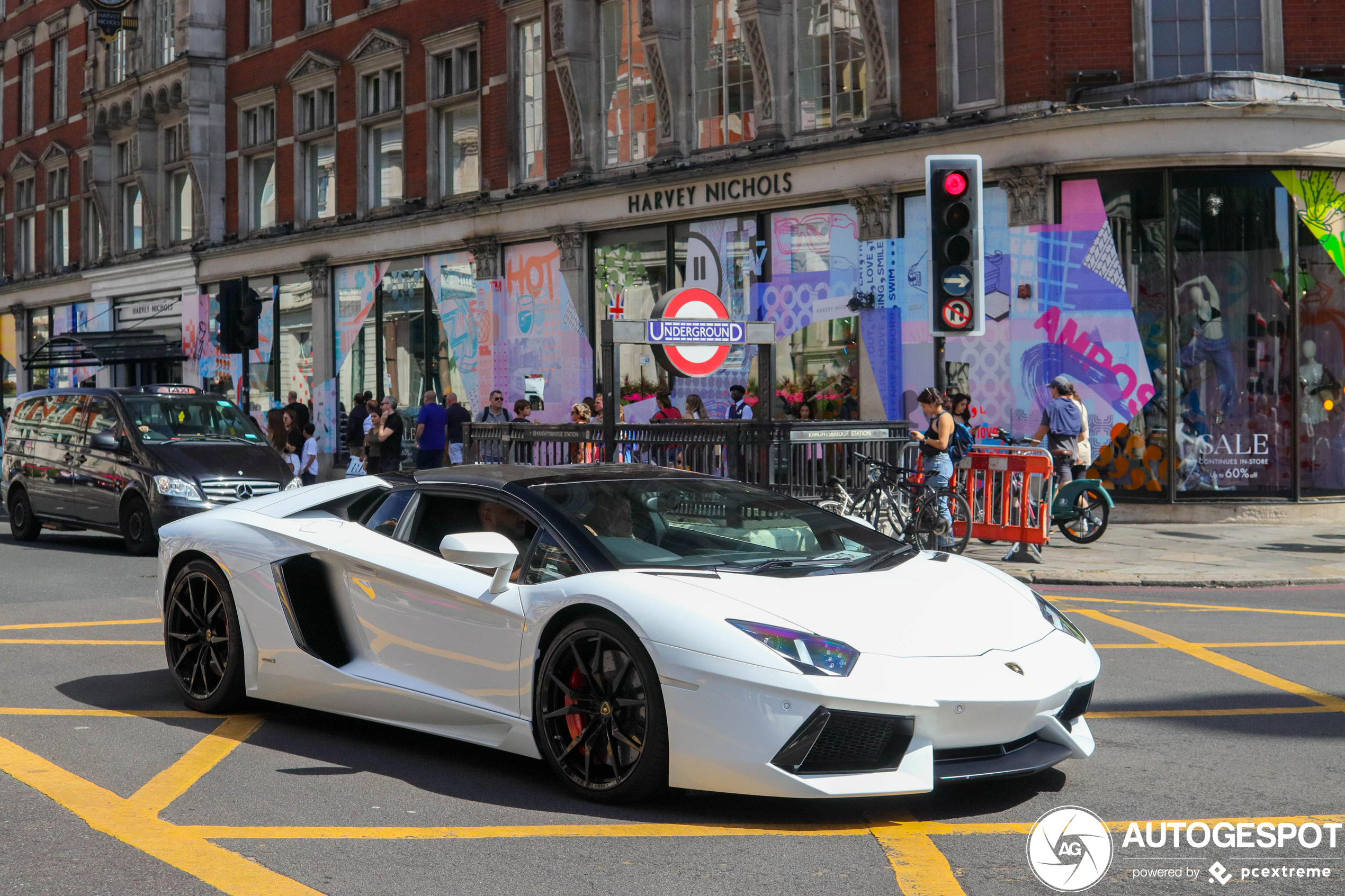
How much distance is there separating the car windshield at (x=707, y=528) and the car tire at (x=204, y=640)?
1.81 m

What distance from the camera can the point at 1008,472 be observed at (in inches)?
546

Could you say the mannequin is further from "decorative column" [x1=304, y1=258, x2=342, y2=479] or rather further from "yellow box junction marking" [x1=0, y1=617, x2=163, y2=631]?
"decorative column" [x1=304, y1=258, x2=342, y2=479]

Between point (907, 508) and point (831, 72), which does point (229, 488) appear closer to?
point (907, 508)

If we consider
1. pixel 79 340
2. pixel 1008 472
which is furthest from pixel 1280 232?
pixel 79 340

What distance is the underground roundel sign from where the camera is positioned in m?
11.3

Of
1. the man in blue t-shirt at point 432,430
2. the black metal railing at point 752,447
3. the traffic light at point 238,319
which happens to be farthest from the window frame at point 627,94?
the black metal railing at point 752,447

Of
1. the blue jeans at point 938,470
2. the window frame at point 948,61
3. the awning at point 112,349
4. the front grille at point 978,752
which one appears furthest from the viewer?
the awning at point 112,349

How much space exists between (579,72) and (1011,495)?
13.6 m

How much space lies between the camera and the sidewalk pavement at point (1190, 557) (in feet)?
40.9

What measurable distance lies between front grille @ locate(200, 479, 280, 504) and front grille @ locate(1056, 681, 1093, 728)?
10803 millimetres

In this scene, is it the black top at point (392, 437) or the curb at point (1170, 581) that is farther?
the black top at point (392, 437)

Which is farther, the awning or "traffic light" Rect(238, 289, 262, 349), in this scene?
the awning

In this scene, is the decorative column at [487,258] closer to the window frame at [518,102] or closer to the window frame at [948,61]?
the window frame at [518,102]

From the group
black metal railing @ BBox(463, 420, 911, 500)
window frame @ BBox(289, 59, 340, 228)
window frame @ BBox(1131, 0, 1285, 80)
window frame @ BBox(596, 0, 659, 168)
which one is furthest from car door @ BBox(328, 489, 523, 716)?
window frame @ BBox(289, 59, 340, 228)
